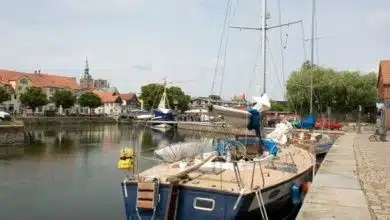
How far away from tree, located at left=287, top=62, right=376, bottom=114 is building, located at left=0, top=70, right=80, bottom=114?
61.5m

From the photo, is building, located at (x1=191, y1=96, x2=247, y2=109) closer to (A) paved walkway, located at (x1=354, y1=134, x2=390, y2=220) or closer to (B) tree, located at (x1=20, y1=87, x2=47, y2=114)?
(A) paved walkway, located at (x1=354, y1=134, x2=390, y2=220)

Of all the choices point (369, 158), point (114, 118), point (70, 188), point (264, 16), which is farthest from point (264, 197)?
point (114, 118)

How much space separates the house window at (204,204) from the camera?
10.5 meters

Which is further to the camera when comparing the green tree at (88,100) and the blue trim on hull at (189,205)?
the green tree at (88,100)

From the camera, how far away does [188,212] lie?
35.2 feet

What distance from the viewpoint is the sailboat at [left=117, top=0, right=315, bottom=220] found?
10430mm

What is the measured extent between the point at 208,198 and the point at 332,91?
5467cm

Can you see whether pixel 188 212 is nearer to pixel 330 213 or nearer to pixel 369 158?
pixel 330 213

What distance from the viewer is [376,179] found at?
1287 cm

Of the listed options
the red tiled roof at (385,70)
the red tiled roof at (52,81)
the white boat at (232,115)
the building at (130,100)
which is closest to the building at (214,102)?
the white boat at (232,115)

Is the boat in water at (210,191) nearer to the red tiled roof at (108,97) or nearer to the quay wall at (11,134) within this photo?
the quay wall at (11,134)

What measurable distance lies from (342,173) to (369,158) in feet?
17.9

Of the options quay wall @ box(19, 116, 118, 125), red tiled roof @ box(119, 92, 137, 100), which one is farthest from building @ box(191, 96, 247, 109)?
red tiled roof @ box(119, 92, 137, 100)

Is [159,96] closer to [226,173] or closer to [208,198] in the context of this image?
[226,173]
